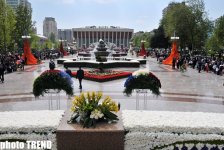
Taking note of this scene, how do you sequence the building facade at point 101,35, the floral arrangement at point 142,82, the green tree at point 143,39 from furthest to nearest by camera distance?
the building facade at point 101,35 < the green tree at point 143,39 < the floral arrangement at point 142,82

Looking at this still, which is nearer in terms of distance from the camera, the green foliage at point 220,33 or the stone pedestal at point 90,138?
the stone pedestal at point 90,138

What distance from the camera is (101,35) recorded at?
538ft

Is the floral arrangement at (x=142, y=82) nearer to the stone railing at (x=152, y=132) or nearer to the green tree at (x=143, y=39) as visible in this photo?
the stone railing at (x=152, y=132)

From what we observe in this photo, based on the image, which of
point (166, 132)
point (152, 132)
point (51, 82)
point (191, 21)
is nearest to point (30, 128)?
point (152, 132)

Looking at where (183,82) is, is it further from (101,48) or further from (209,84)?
(101,48)

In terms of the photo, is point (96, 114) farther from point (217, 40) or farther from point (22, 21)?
point (22, 21)

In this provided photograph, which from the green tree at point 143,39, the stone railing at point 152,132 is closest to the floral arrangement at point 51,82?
the stone railing at point 152,132

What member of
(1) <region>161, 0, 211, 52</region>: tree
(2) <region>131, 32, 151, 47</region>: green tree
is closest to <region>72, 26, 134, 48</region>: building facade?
(2) <region>131, 32, 151, 47</region>: green tree

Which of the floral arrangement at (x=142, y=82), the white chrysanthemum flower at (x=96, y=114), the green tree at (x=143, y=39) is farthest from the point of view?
the green tree at (x=143, y=39)

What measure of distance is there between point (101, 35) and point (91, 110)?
518 ft

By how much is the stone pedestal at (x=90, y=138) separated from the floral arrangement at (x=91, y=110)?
24 cm

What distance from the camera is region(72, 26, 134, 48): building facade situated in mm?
162125

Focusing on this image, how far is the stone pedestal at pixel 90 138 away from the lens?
7.34m

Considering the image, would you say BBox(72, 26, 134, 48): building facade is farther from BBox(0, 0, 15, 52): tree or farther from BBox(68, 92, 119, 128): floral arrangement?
BBox(68, 92, 119, 128): floral arrangement
